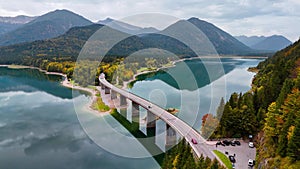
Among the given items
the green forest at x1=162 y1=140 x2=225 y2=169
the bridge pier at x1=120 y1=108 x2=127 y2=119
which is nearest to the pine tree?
the green forest at x1=162 y1=140 x2=225 y2=169

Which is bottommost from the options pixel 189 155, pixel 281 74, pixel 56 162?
pixel 56 162

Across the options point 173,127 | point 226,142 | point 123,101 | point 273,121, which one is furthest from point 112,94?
point 273,121

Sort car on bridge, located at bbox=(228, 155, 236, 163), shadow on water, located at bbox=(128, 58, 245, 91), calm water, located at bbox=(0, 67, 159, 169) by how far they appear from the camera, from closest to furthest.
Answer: car on bridge, located at bbox=(228, 155, 236, 163) < calm water, located at bbox=(0, 67, 159, 169) < shadow on water, located at bbox=(128, 58, 245, 91)

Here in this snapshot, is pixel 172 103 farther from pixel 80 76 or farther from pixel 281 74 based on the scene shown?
pixel 80 76

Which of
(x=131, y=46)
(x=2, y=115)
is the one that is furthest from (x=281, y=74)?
(x=131, y=46)

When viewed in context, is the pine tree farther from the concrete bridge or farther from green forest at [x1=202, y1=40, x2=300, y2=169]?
the concrete bridge

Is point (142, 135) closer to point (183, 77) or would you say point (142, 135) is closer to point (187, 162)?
point (187, 162)
